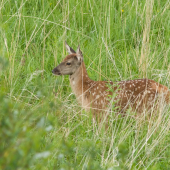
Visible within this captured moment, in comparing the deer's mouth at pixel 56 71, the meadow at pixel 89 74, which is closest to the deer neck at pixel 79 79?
the meadow at pixel 89 74

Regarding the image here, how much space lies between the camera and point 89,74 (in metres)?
5.79

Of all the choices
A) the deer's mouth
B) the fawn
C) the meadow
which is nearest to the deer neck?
the fawn

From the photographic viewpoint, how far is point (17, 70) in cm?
503

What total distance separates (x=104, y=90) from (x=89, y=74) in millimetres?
775

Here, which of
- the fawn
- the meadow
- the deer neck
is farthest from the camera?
the deer neck

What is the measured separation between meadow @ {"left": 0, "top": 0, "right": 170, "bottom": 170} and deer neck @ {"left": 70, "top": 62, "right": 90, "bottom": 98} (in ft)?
0.35

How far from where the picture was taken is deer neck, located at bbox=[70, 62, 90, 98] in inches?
208

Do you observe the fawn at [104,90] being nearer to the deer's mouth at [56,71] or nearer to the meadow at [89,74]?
the deer's mouth at [56,71]

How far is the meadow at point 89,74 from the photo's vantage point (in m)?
3.24

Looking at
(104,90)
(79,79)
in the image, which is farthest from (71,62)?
(104,90)

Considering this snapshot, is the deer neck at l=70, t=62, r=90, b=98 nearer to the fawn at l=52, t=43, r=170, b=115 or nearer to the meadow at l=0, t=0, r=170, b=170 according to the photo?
the fawn at l=52, t=43, r=170, b=115

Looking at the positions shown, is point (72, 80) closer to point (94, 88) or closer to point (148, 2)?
point (94, 88)

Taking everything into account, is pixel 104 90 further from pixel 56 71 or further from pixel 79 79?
pixel 56 71

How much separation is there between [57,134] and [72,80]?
1.77 metres
